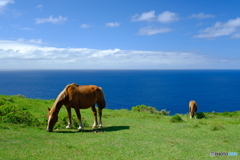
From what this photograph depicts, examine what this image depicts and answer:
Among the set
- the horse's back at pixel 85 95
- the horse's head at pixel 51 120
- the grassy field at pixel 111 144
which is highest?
the horse's back at pixel 85 95

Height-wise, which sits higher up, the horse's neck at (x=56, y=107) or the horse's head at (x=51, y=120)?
the horse's neck at (x=56, y=107)

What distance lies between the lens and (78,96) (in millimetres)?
14164

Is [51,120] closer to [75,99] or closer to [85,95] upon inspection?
[75,99]

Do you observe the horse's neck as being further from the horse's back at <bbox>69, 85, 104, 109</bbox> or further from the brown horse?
the horse's back at <bbox>69, 85, 104, 109</bbox>

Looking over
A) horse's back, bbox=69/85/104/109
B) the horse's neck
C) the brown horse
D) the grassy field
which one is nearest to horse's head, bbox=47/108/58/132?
the brown horse

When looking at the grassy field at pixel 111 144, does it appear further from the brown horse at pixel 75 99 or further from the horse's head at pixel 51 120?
Answer: the brown horse at pixel 75 99

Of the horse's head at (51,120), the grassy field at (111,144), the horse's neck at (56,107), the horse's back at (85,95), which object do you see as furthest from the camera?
the horse's back at (85,95)

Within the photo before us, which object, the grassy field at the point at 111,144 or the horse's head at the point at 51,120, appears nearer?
the grassy field at the point at 111,144

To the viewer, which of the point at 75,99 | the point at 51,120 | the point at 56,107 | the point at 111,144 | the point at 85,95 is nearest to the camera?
the point at 111,144

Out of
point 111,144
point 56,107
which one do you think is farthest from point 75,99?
point 111,144

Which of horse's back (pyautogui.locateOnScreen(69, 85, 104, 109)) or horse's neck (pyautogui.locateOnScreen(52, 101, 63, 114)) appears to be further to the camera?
horse's back (pyautogui.locateOnScreen(69, 85, 104, 109))

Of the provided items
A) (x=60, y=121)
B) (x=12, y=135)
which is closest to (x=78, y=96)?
(x=60, y=121)

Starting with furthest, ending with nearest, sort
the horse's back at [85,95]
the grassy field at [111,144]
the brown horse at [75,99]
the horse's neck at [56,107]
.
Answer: the horse's back at [85,95] → the brown horse at [75,99] → the horse's neck at [56,107] → the grassy field at [111,144]

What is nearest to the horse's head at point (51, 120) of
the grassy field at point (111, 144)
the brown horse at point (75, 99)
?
the brown horse at point (75, 99)
